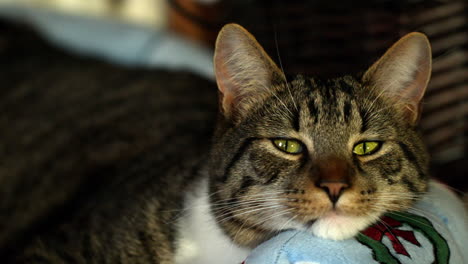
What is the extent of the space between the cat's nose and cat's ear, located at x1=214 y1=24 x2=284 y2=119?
0.33 meters

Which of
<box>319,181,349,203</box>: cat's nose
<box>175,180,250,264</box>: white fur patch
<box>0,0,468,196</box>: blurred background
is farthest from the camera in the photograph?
<box>0,0,468,196</box>: blurred background

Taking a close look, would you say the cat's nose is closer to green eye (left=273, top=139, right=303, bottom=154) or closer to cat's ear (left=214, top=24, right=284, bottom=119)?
green eye (left=273, top=139, right=303, bottom=154)

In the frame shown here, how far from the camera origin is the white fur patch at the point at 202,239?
4.19ft

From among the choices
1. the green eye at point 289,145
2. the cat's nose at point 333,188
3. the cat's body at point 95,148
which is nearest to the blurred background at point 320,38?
the cat's body at point 95,148

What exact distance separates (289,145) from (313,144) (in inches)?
2.3

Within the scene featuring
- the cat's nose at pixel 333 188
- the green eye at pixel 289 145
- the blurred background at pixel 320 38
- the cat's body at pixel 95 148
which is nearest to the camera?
the cat's nose at pixel 333 188

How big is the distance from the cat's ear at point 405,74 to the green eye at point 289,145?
0.81 feet

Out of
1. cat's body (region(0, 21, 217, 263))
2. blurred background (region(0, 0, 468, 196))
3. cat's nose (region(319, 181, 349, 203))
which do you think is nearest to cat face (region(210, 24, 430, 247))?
cat's nose (region(319, 181, 349, 203))

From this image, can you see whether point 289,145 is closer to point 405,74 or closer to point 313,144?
point 313,144

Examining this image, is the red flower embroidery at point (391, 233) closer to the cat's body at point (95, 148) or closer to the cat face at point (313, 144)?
the cat face at point (313, 144)

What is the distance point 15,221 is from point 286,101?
1130mm

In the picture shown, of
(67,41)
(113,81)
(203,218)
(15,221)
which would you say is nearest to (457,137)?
(203,218)

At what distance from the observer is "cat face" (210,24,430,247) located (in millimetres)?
1062

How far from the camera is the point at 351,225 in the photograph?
3.47ft
